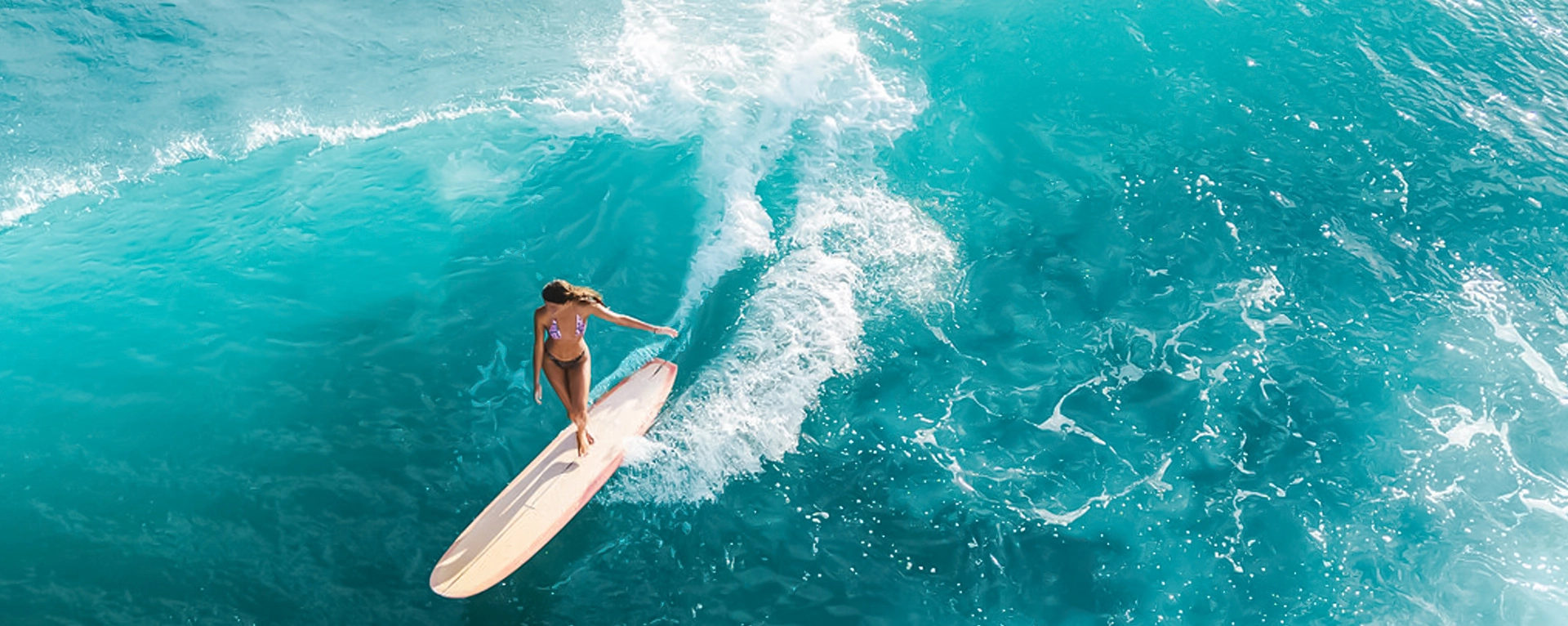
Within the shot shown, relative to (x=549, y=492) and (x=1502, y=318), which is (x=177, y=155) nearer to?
(x=549, y=492)

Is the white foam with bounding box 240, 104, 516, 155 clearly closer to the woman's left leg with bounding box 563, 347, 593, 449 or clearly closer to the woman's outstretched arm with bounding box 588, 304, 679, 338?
the woman's left leg with bounding box 563, 347, 593, 449

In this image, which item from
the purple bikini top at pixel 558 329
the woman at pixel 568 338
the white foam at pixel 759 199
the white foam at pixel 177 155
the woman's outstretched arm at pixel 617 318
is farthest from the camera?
the white foam at pixel 177 155

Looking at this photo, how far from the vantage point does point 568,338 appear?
494 inches

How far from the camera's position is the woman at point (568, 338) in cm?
1188

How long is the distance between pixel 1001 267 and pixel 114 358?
55.5 ft

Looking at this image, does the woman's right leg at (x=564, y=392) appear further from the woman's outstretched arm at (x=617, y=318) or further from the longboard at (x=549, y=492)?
the woman's outstretched arm at (x=617, y=318)

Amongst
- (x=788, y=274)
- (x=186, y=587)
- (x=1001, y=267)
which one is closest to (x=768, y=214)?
(x=788, y=274)

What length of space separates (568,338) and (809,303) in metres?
5.62

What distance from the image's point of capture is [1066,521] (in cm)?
1406

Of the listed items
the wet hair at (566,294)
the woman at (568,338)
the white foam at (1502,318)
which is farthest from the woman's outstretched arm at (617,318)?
the white foam at (1502,318)

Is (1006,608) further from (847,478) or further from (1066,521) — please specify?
(847,478)

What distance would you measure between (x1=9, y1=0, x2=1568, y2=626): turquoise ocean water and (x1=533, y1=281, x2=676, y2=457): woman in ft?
6.25

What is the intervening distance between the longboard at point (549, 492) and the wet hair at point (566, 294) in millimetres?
3303

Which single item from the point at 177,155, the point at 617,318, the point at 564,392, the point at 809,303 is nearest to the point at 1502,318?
the point at 809,303
